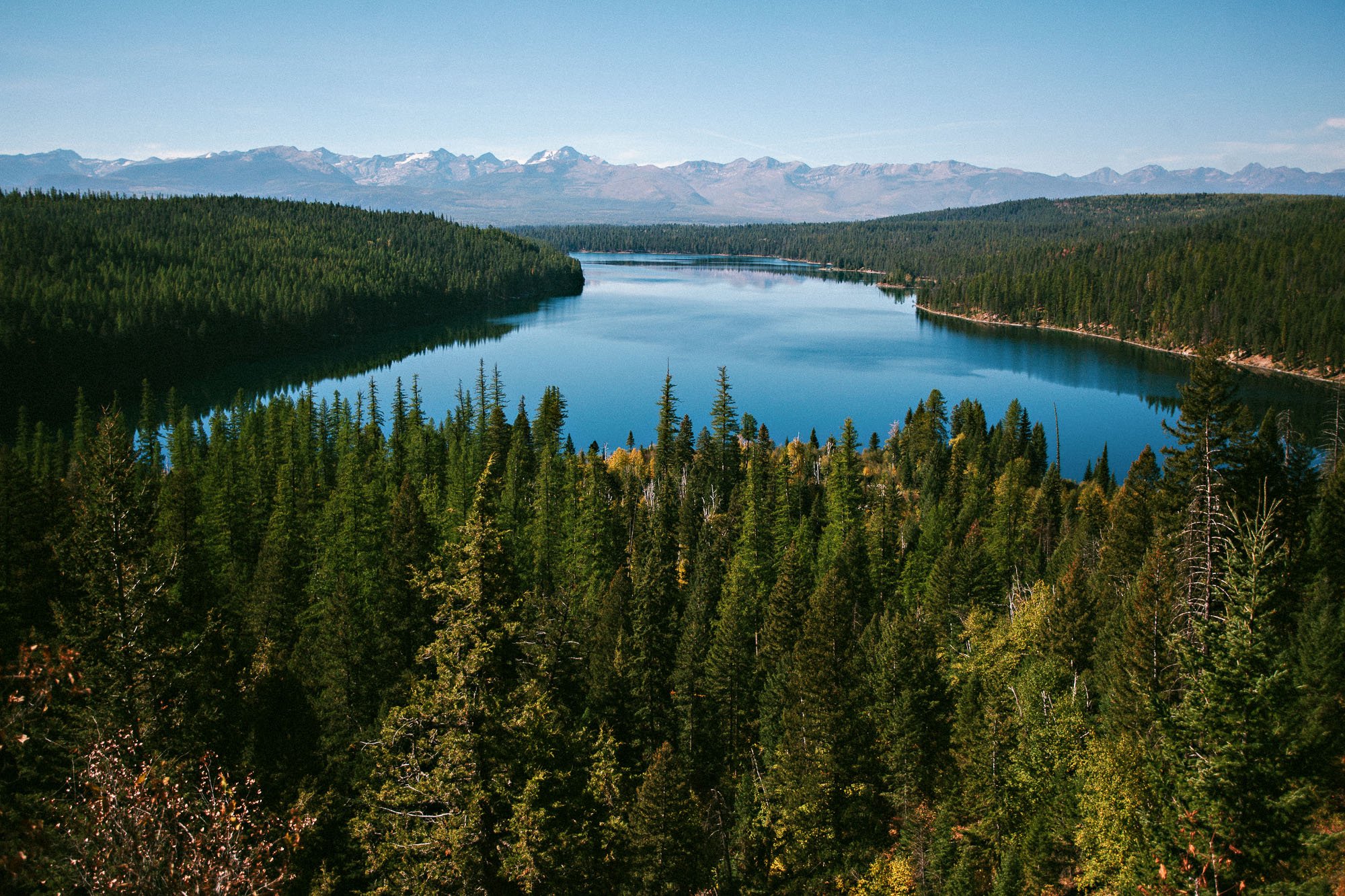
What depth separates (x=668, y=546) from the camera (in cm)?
5397

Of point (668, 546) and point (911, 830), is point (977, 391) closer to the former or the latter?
point (668, 546)

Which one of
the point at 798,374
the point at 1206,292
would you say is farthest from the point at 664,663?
the point at 1206,292

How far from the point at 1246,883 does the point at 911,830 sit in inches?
590

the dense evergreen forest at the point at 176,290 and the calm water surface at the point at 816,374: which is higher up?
the dense evergreen forest at the point at 176,290

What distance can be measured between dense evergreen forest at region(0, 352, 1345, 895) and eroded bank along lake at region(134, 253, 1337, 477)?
38.2 metres

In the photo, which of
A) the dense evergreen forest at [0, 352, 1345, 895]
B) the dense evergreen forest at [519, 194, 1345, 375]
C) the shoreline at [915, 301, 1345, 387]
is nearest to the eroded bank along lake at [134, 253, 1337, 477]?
the shoreline at [915, 301, 1345, 387]

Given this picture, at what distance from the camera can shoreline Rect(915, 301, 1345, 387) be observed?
117625mm

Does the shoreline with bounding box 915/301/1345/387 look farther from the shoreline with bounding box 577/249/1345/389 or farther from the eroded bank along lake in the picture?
the eroded bank along lake

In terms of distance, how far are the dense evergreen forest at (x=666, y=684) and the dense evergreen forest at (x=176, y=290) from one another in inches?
2089

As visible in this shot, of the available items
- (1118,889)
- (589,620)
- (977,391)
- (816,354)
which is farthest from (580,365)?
(1118,889)

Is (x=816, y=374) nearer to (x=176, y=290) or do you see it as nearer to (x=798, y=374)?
(x=798, y=374)

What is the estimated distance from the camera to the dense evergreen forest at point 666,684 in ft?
40.6

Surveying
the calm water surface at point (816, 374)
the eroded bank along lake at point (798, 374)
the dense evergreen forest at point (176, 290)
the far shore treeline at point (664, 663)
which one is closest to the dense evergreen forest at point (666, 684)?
the far shore treeline at point (664, 663)

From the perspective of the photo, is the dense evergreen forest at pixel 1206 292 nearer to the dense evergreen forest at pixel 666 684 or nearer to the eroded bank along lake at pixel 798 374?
the eroded bank along lake at pixel 798 374
